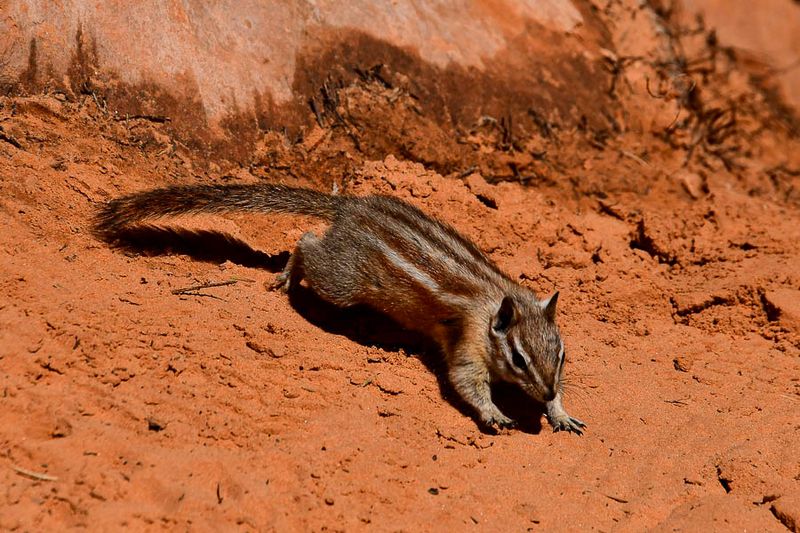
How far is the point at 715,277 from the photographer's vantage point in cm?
750

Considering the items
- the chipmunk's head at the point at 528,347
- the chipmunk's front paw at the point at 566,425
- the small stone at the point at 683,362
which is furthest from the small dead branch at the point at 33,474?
the small stone at the point at 683,362

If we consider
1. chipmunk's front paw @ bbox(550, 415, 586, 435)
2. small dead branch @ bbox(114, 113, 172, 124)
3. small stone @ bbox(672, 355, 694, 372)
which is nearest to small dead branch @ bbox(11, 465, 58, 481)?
chipmunk's front paw @ bbox(550, 415, 586, 435)

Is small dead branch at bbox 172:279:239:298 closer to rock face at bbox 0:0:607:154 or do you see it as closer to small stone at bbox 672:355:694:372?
rock face at bbox 0:0:607:154

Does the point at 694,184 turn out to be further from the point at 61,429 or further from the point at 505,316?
the point at 61,429

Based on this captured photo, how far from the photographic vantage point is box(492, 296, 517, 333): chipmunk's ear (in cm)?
553

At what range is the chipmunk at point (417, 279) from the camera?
Answer: 5.54 meters

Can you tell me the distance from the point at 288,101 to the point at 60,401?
394 cm

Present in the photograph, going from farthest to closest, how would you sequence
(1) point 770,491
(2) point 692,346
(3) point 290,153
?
1. (3) point 290,153
2. (2) point 692,346
3. (1) point 770,491

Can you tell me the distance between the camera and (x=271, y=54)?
286 inches

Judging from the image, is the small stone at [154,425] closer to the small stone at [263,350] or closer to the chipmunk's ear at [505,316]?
the small stone at [263,350]

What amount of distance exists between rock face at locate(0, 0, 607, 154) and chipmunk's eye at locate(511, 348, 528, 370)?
132 inches

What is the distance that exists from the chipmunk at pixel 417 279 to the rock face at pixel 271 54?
3.63 feet

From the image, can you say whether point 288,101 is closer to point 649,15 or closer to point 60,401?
point 60,401

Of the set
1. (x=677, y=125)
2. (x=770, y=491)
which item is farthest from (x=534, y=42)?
(x=770, y=491)
